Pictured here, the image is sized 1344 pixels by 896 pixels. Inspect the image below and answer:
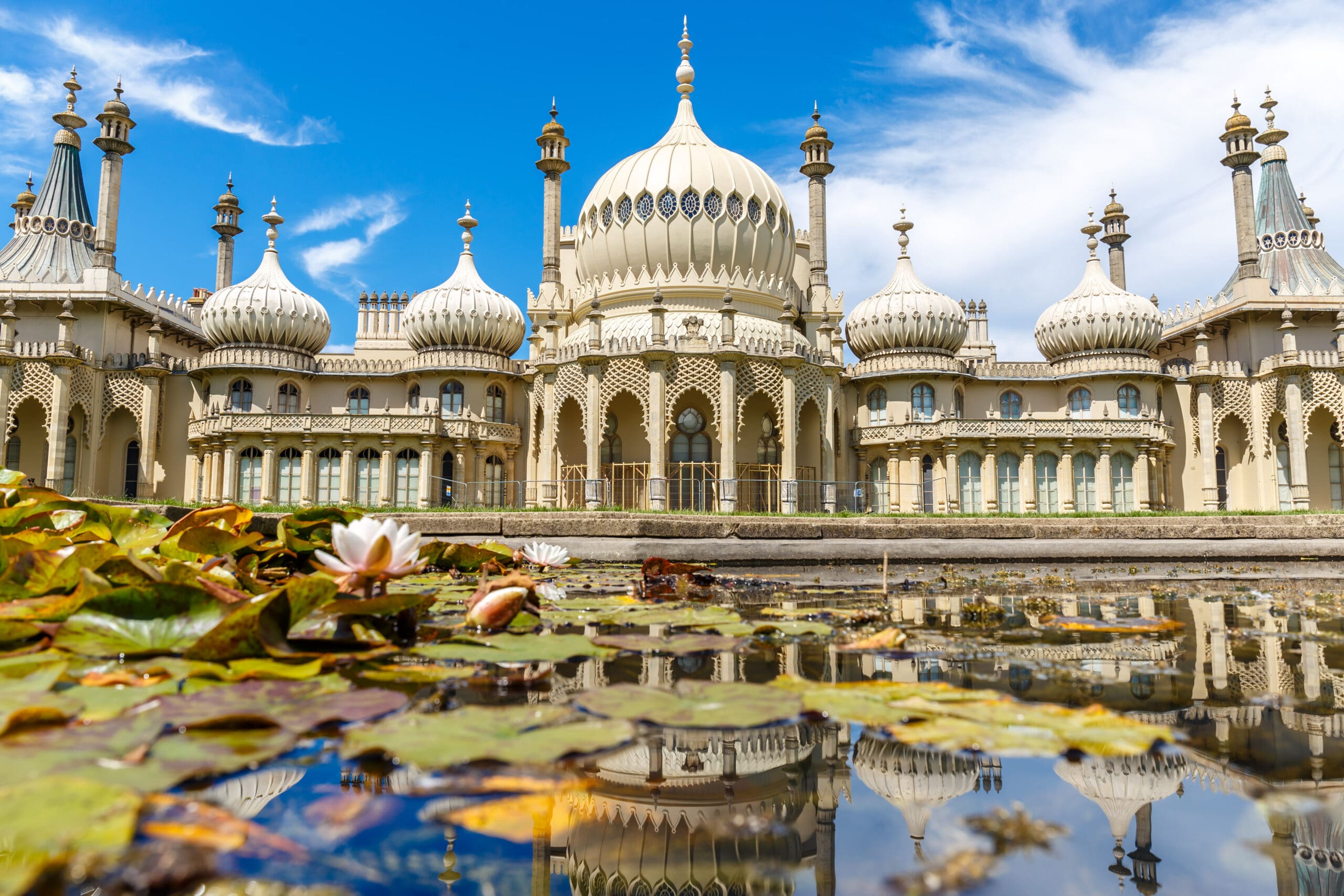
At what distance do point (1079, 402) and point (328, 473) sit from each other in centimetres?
2312

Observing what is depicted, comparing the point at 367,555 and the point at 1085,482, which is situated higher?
A: the point at 1085,482

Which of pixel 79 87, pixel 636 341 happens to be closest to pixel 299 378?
pixel 636 341

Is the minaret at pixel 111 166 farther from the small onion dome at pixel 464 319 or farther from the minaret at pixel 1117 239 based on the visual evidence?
the minaret at pixel 1117 239

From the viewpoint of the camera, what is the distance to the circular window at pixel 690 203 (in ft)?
73.9

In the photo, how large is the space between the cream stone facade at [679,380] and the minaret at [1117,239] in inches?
186

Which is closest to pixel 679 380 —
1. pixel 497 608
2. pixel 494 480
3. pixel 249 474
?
pixel 494 480

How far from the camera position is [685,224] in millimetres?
22469

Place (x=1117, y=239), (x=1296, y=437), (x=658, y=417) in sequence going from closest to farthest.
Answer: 1. (x=658, y=417)
2. (x=1296, y=437)
3. (x=1117, y=239)

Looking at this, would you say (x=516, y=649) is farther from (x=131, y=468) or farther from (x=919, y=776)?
(x=131, y=468)

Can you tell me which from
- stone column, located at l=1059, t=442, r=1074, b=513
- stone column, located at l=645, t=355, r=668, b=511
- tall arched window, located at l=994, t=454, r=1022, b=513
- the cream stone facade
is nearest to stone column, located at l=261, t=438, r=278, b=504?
the cream stone facade

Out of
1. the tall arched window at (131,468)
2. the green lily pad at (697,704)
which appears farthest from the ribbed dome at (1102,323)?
the tall arched window at (131,468)

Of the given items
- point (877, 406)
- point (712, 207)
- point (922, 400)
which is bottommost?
point (877, 406)

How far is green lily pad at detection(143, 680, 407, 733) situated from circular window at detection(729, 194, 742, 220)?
22.3 metres

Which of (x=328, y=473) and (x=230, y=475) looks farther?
(x=328, y=473)
